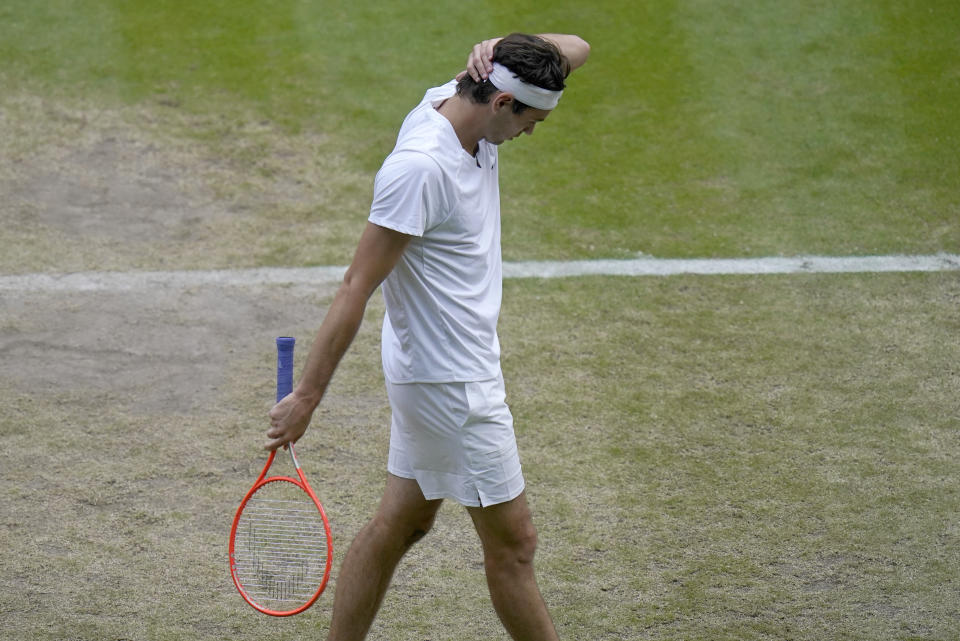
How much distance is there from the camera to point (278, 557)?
416 cm

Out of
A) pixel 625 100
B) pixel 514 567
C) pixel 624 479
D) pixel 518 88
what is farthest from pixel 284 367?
pixel 625 100

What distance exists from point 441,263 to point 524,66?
642 millimetres

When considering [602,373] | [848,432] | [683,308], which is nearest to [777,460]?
[848,432]

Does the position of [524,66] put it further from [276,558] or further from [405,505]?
[276,558]

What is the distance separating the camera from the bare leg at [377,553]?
3816mm

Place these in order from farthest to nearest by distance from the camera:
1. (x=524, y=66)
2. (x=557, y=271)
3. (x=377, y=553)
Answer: (x=557, y=271) < (x=377, y=553) < (x=524, y=66)

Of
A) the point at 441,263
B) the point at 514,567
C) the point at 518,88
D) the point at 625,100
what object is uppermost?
the point at 518,88

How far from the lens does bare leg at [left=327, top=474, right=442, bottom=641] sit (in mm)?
3816

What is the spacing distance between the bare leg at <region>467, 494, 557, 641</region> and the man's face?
115 cm

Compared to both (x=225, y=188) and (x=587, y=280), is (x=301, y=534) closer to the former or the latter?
(x=587, y=280)

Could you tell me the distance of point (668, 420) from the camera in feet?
18.2

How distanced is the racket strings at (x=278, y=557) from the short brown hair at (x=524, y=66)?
5.89 ft

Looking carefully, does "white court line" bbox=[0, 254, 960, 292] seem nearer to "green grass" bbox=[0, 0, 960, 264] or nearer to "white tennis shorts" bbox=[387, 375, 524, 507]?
"green grass" bbox=[0, 0, 960, 264]

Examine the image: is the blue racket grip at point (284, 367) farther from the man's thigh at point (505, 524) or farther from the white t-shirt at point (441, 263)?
the man's thigh at point (505, 524)
